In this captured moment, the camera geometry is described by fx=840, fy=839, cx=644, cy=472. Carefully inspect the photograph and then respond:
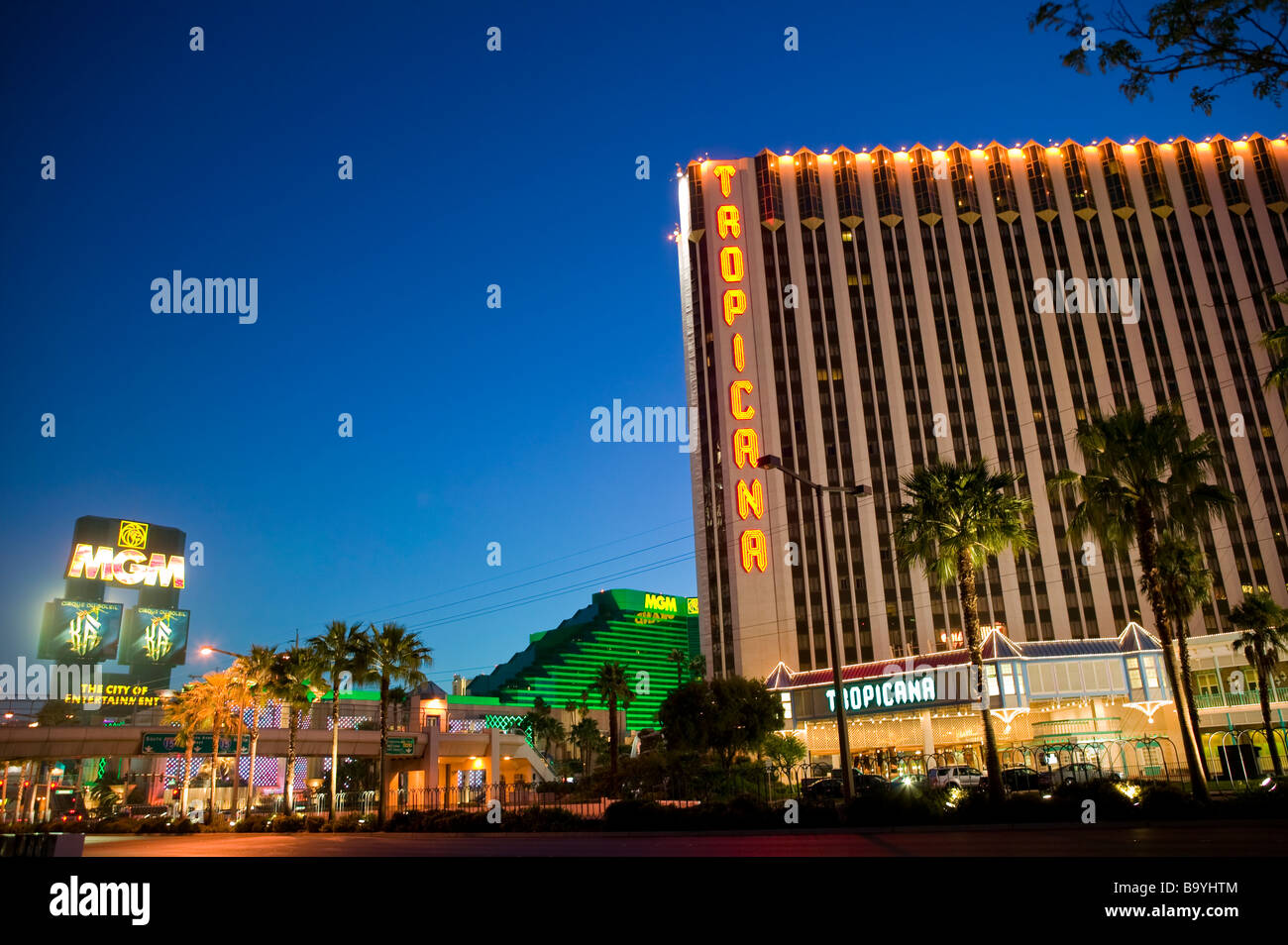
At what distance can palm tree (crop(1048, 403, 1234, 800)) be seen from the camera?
91.4ft

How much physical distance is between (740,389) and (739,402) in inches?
62.9

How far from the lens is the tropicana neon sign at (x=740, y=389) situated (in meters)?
87.5

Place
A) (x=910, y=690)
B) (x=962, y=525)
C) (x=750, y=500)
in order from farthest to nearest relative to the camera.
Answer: (x=750, y=500) → (x=910, y=690) → (x=962, y=525)

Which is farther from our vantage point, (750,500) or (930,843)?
(750,500)

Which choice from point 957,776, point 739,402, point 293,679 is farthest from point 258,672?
point 739,402

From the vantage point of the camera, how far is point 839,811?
25391 mm

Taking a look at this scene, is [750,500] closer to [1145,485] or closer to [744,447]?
[744,447]

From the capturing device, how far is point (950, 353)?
97.8 meters

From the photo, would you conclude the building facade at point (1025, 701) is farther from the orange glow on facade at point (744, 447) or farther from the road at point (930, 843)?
the orange glow on facade at point (744, 447)

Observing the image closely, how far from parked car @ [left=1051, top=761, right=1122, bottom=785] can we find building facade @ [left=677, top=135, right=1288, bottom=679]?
49250 mm

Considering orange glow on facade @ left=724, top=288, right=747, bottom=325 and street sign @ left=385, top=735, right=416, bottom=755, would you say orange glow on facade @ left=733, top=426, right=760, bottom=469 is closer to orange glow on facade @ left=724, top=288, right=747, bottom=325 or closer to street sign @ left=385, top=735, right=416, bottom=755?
orange glow on facade @ left=724, top=288, right=747, bottom=325
